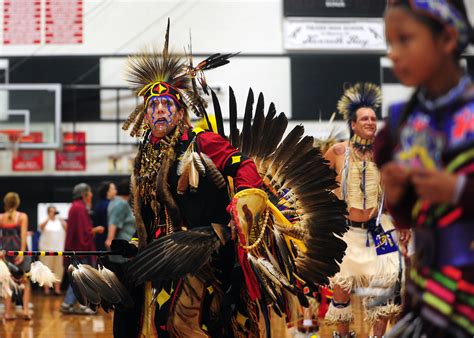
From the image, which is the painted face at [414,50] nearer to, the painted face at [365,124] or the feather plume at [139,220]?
the feather plume at [139,220]

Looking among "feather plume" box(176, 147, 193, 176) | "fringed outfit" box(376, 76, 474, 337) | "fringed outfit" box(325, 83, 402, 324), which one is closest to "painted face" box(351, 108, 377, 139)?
"fringed outfit" box(325, 83, 402, 324)

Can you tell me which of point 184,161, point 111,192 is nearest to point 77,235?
point 111,192

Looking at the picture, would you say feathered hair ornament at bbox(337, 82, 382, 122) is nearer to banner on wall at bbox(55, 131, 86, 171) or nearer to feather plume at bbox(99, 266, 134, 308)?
feather plume at bbox(99, 266, 134, 308)

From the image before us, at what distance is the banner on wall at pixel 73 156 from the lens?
47.0 feet

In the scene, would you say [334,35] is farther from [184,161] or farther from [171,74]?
[184,161]

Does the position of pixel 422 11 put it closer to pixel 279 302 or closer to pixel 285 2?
pixel 279 302

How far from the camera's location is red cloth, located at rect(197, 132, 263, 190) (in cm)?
405

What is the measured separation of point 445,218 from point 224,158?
2.16m

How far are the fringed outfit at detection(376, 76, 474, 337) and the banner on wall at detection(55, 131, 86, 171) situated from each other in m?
12.5

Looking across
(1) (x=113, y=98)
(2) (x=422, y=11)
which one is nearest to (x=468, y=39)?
(2) (x=422, y=11)

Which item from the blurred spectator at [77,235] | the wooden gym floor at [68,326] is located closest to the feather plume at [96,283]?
the wooden gym floor at [68,326]

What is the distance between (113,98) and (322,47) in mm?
3380

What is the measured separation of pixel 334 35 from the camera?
583 inches

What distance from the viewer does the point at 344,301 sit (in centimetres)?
569
